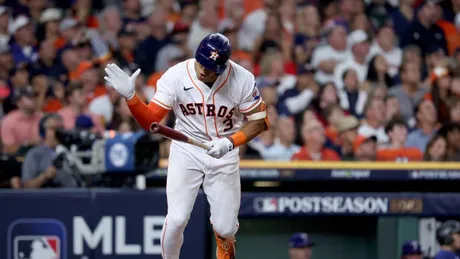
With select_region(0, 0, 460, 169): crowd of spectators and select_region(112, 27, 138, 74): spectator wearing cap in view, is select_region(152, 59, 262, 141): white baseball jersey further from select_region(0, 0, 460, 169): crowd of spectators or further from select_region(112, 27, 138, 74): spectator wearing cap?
select_region(112, 27, 138, 74): spectator wearing cap

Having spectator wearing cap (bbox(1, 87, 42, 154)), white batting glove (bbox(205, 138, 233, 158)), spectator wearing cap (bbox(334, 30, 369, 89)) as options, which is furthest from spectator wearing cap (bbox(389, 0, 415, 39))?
white batting glove (bbox(205, 138, 233, 158))

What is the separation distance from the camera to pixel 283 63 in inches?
469

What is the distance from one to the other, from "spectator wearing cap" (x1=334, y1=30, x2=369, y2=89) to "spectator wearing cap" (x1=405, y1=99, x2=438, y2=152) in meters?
1.11

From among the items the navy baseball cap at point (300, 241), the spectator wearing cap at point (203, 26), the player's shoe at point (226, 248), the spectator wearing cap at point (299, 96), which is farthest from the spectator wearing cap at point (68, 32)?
the player's shoe at point (226, 248)

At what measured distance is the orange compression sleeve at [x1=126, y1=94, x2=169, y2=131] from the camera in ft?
21.1

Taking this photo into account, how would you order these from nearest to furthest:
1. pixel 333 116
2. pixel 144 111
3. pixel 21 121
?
pixel 144 111 < pixel 21 121 < pixel 333 116

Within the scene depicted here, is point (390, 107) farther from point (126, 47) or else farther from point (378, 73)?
point (126, 47)

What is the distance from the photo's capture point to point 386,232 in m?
8.33

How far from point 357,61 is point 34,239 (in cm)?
529

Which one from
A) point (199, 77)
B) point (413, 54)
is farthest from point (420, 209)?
point (413, 54)

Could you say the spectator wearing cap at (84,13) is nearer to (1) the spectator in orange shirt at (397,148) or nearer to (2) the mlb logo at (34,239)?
(1) the spectator in orange shirt at (397,148)

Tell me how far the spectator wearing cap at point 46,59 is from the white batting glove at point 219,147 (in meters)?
5.64

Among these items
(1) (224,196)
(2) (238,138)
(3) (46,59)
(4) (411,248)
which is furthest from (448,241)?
(3) (46,59)

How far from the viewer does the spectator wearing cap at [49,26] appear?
1239 centimetres
